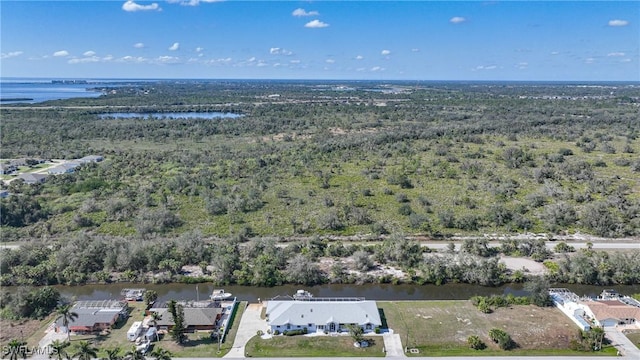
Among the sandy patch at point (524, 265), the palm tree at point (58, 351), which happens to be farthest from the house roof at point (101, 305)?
the sandy patch at point (524, 265)

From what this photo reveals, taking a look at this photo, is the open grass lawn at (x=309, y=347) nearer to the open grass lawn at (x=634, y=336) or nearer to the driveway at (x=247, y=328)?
the driveway at (x=247, y=328)

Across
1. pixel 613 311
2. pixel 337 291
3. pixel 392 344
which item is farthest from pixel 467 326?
pixel 337 291

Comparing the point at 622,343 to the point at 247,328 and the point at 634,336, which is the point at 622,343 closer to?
the point at 634,336

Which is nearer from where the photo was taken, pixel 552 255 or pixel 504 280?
pixel 504 280

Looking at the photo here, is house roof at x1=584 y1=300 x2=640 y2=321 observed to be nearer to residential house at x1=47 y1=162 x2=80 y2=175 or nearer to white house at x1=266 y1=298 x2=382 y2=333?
white house at x1=266 y1=298 x2=382 y2=333

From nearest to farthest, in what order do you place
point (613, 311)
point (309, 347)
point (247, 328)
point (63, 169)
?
point (309, 347), point (247, 328), point (613, 311), point (63, 169)

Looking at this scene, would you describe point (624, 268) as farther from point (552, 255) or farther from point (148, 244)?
point (148, 244)

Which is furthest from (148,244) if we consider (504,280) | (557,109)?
(557,109)
